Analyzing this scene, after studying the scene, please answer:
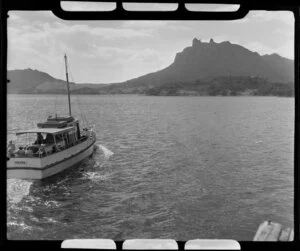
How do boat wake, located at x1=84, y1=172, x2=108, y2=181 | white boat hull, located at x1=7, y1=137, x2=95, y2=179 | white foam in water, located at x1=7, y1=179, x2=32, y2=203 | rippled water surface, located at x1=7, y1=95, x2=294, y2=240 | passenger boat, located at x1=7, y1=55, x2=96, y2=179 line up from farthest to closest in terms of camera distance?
boat wake, located at x1=84, y1=172, x2=108, y2=181
white foam in water, located at x1=7, y1=179, x2=32, y2=203
passenger boat, located at x1=7, y1=55, x2=96, y2=179
white boat hull, located at x1=7, y1=137, x2=95, y2=179
rippled water surface, located at x1=7, y1=95, x2=294, y2=240

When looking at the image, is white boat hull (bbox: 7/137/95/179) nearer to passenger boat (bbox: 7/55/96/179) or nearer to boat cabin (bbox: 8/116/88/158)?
passenger boat (bbox: 7/55/96/179)

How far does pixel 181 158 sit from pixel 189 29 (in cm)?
7570

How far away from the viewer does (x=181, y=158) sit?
2355 centimetres

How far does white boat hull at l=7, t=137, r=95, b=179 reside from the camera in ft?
42.2

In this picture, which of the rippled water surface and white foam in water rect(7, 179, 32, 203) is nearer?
the rippled water surface

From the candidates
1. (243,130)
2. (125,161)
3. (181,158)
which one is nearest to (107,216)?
(125,161)

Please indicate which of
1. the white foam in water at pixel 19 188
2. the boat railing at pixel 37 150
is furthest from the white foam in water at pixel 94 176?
the white foam in water at pixel 19 188

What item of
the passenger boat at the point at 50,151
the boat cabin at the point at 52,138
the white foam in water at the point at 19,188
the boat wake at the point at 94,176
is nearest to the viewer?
the passenger boat at the point at 50,151

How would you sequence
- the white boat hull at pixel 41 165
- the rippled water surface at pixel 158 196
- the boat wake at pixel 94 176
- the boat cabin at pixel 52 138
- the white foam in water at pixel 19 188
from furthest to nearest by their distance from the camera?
the boat wake at pixel 94 176
the white foam in water at pixel 19 188
the boat cabin at pixel 52 138
the white boat hull at pixel 41 165
the rippled water surface at pixel 158 196

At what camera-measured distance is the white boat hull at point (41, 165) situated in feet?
42.2

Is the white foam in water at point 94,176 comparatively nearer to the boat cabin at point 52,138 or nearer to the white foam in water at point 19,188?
the boat cabin at point 52,138

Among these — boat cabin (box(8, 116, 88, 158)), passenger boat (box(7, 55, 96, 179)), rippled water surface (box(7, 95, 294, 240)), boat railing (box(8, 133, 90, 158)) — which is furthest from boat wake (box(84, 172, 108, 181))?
boat railing (box(8, 133, 90, 158))

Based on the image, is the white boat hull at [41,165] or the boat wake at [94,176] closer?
the white boat hull at [41,165]

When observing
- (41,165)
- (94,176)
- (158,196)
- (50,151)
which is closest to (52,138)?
(50,151)
